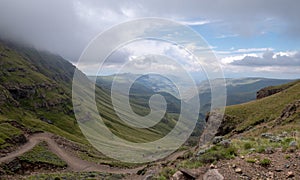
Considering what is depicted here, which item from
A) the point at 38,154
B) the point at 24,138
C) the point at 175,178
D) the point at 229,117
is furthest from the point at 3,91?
the point at 175,178

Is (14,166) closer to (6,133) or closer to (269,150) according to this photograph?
(6,133)

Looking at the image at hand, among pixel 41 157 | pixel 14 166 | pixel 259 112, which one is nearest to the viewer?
pixel 259 112

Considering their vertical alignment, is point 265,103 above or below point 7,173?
above

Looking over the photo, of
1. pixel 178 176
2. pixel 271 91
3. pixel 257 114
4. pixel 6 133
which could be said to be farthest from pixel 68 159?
pixel 271 91

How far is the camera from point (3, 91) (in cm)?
17312

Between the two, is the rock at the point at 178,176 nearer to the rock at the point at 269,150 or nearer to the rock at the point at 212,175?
the rock at the point at 212,175

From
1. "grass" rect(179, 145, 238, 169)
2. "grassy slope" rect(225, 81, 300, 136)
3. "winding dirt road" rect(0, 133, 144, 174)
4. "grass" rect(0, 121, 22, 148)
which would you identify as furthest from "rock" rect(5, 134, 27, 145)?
"grass" rect(179, 145, 238, 169)

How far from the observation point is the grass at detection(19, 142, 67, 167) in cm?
6525

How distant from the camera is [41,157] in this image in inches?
2704

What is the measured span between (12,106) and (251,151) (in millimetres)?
175820

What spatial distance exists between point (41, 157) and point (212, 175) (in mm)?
63354

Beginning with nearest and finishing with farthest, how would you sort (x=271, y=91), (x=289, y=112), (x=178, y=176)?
(x=178, y=176) → (x=289, y=112) → (x=271, y=91)

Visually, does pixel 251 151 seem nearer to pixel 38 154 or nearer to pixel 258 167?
pixel 258 167

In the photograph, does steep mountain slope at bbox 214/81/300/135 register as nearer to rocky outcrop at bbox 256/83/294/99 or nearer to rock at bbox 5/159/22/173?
rocky outcrop at bbox 256/83/294/99
